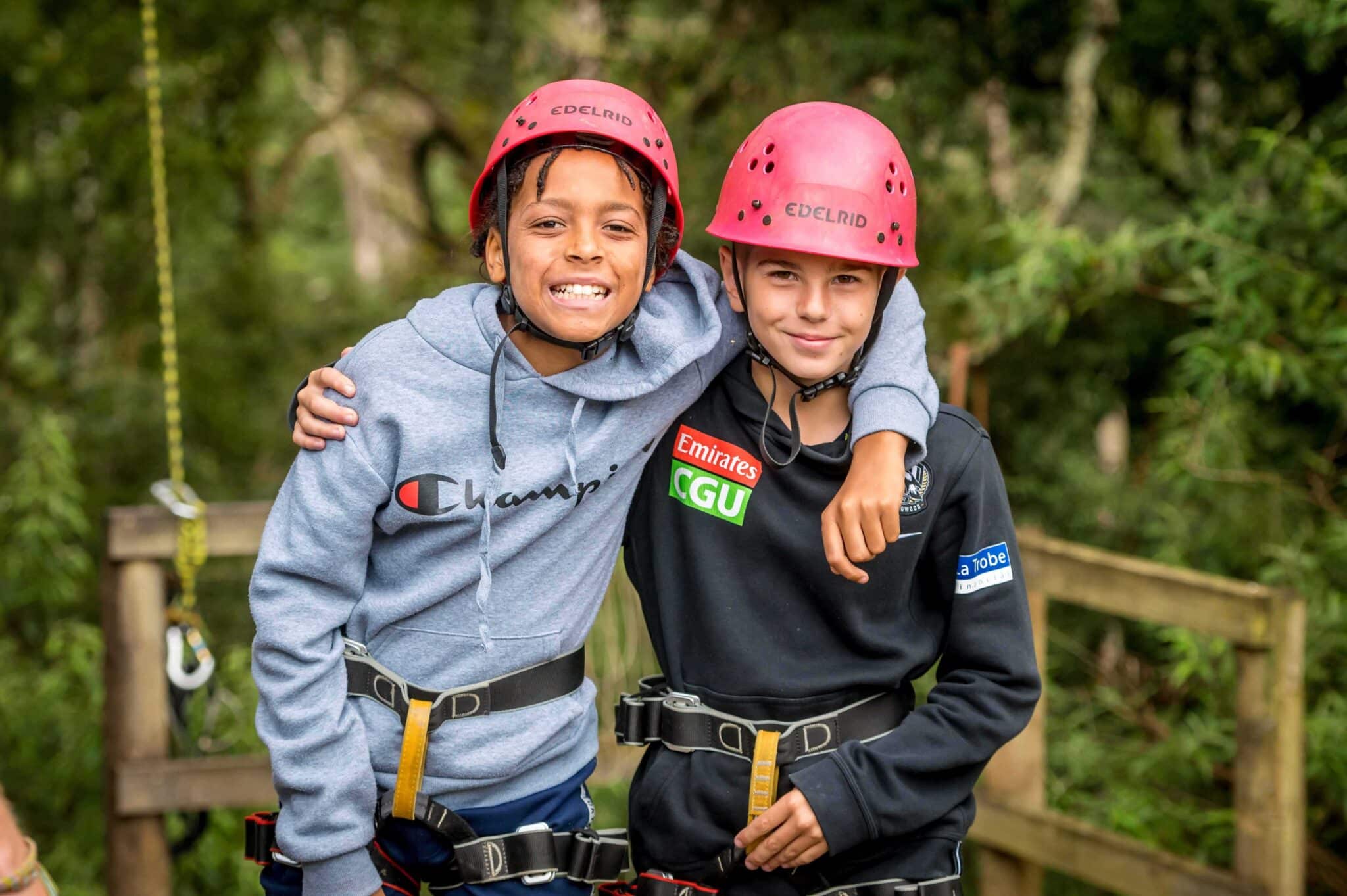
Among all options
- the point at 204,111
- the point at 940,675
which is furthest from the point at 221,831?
the point at 204,111

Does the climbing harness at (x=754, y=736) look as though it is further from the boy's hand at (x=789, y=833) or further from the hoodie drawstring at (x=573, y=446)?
the hoodie drawstring at (x=573, y=446)

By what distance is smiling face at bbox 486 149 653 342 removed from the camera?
2.19m

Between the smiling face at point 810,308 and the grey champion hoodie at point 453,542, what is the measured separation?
0.07m

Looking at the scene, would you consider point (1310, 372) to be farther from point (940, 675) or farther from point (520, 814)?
point (520, 814)

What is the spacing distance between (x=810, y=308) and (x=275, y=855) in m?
1.27

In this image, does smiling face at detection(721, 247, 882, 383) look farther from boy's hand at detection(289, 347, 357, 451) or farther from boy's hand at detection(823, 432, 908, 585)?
boy's hand at detection(289, 347, 357, 451)

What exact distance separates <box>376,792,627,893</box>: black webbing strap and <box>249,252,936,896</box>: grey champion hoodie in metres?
0.05

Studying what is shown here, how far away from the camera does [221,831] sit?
15.0 feet

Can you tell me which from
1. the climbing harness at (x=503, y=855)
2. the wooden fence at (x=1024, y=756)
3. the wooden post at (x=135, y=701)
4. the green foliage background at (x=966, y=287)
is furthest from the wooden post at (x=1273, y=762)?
the wooden post at (x=135, y=701)

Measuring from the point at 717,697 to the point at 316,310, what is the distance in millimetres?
6448

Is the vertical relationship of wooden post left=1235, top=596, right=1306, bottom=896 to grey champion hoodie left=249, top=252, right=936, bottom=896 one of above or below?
below

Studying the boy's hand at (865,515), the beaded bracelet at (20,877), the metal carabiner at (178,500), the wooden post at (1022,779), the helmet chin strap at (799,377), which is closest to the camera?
the beaded bracelet at (20,877)

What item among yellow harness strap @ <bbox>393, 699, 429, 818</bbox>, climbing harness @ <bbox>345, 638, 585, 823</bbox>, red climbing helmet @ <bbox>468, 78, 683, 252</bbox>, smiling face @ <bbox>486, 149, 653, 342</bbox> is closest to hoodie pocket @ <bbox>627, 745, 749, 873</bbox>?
climbing harness @ <bbox>345, 638, 585, 823</bbox>

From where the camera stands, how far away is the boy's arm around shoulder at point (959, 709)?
217 cm
